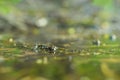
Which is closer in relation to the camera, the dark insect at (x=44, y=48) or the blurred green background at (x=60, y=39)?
the blurred green background at (x=60, y=39)

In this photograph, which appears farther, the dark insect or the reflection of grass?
the dark insect

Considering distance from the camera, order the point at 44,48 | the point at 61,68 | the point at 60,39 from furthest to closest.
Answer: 1. the point at 60,39
2. the point at 44,48
3. the point at 61,68

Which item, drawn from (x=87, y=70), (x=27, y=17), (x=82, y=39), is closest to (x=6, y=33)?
(x=27, y=17)

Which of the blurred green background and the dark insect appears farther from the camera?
the dark insect

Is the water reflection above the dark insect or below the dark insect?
below

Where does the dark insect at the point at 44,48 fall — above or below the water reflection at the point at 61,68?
above

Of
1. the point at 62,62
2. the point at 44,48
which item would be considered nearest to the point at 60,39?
the point at 44,48

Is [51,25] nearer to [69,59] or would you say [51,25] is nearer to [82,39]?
[82,39]

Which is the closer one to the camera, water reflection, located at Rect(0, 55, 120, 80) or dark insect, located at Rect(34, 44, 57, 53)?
water reflection, located at Rect(0, 55, 120, 80)

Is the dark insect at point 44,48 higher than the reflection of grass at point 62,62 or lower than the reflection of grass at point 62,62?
higher

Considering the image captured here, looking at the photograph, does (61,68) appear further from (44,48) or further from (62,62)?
(44,48)

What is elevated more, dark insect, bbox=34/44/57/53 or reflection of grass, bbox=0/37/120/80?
dark insect, bbox=34/44/57/53
